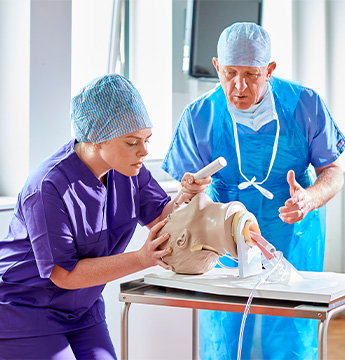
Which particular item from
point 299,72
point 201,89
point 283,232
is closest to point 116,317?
point 283,232

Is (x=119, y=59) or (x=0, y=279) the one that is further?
(x=119, y=59)

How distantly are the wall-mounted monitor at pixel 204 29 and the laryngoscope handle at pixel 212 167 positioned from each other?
70.2 inches

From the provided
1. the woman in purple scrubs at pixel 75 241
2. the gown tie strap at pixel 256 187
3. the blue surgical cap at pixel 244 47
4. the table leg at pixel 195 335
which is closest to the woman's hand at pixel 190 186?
the woman in purple scrubs at pixel 75 241

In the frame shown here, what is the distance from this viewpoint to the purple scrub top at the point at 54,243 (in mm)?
1572

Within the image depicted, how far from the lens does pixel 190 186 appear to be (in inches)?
69.7

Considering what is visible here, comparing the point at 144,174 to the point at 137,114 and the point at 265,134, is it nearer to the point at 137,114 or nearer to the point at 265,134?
the point at 137,114

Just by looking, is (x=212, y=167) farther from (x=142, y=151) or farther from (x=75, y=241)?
(x=75, y=241)

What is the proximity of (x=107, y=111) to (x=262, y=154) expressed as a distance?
652mm

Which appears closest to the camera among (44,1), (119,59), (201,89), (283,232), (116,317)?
(283,232)

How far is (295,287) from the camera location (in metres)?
1.53

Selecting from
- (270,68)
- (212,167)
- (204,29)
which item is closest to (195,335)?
(212,167)

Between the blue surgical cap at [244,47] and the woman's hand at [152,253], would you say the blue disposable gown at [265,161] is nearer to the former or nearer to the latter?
the blue surgical cap at [244,47]

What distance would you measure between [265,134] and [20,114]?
3.01 ft

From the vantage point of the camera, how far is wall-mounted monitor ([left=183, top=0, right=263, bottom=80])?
10.9 feet
